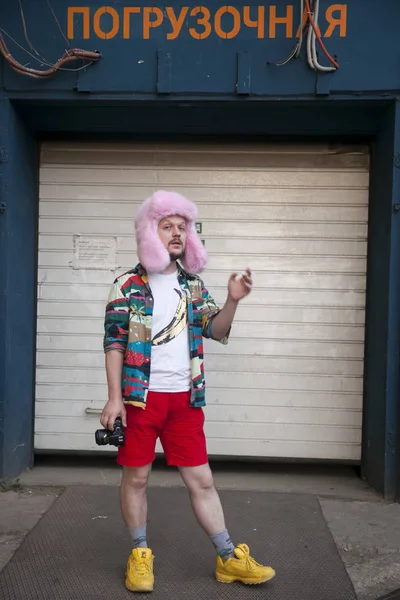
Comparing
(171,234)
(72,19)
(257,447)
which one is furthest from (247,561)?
(72,19)

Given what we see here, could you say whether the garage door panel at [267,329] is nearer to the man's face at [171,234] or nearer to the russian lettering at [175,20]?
the man's face at [171,234]

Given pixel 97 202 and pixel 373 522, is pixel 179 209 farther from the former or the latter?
pixel 373 522

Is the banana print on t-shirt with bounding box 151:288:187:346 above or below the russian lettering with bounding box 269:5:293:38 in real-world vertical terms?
below

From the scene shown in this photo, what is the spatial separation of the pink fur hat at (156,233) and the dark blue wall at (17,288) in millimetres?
1821

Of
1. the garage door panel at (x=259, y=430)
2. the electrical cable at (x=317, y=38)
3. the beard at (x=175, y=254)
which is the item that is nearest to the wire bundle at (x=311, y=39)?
the electrical cable at (x=317, y=38)

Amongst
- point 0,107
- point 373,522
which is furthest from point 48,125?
point 373,522

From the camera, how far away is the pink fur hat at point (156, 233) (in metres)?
3.29

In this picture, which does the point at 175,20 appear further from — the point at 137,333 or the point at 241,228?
the point at 137,333

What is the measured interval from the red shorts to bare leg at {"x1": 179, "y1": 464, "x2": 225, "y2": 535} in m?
0.05

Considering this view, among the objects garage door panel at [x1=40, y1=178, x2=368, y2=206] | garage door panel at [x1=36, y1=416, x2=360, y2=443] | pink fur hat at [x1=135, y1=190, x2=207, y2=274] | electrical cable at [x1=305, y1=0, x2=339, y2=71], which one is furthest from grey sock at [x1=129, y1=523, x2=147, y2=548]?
electrical cable at [x1=305, y1=0, x2=339, y2=71]

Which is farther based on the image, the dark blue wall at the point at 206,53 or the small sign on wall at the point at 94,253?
the small sign on wall at the point at 94,253

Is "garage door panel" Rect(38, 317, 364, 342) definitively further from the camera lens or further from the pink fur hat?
the camera lens

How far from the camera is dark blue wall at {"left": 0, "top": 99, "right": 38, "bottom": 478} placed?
189 inches

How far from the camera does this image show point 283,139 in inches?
207
